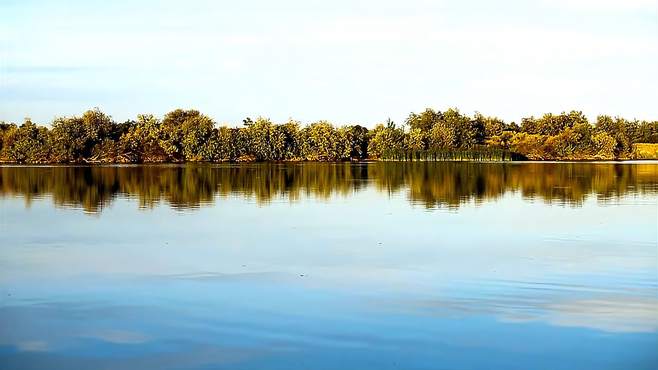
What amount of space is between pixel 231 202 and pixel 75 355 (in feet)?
49.1

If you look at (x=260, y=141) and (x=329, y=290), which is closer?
(x=329, y=290)

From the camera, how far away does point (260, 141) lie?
7994 cm

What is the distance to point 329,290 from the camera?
8633 millimetres

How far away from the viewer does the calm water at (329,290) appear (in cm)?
618

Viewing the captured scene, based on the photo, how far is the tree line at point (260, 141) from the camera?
77.4 m

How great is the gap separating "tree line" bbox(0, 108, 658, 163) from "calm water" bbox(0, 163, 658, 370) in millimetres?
62017

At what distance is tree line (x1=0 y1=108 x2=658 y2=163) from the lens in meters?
77.4

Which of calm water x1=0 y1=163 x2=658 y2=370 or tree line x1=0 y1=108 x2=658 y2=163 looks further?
tree line x1=0 y1=108 x2=658 y2=163

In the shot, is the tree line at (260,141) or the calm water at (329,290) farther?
the tree line at (260,141)

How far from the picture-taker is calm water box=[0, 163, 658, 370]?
20.3ft

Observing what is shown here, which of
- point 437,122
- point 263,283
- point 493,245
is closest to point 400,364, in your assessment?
point 263,283

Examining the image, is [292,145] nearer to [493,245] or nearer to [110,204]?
[110,204]

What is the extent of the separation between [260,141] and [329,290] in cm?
7184

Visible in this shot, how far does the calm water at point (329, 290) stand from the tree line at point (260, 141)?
6202 cm
